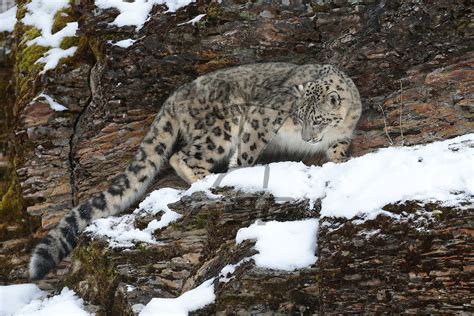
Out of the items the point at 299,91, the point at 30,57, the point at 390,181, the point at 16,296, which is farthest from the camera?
the point at 30,57

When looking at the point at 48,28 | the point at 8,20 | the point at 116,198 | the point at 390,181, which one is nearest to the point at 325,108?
the point at 116,198

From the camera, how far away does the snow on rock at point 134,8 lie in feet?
33.5

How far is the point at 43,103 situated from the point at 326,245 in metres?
5.64

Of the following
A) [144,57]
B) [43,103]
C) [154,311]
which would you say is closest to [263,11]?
[144,57]

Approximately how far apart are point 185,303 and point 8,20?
8082 millimetres

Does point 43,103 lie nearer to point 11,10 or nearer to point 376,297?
point 11,10

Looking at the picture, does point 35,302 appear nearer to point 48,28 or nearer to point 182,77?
point 182,77

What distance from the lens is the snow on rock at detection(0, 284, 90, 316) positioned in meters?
7.32

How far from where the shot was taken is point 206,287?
611cm

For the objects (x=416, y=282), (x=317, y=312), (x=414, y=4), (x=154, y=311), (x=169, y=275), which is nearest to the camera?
(x=416, y=282)

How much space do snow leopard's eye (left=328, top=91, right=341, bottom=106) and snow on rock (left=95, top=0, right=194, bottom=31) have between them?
260 cm

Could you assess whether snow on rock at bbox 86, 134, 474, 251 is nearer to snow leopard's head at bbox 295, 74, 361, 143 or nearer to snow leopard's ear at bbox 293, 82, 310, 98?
snow leopard's head at bbox 295, 74, 361, 143

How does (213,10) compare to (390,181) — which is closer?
(390,181)

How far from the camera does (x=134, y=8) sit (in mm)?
10383
